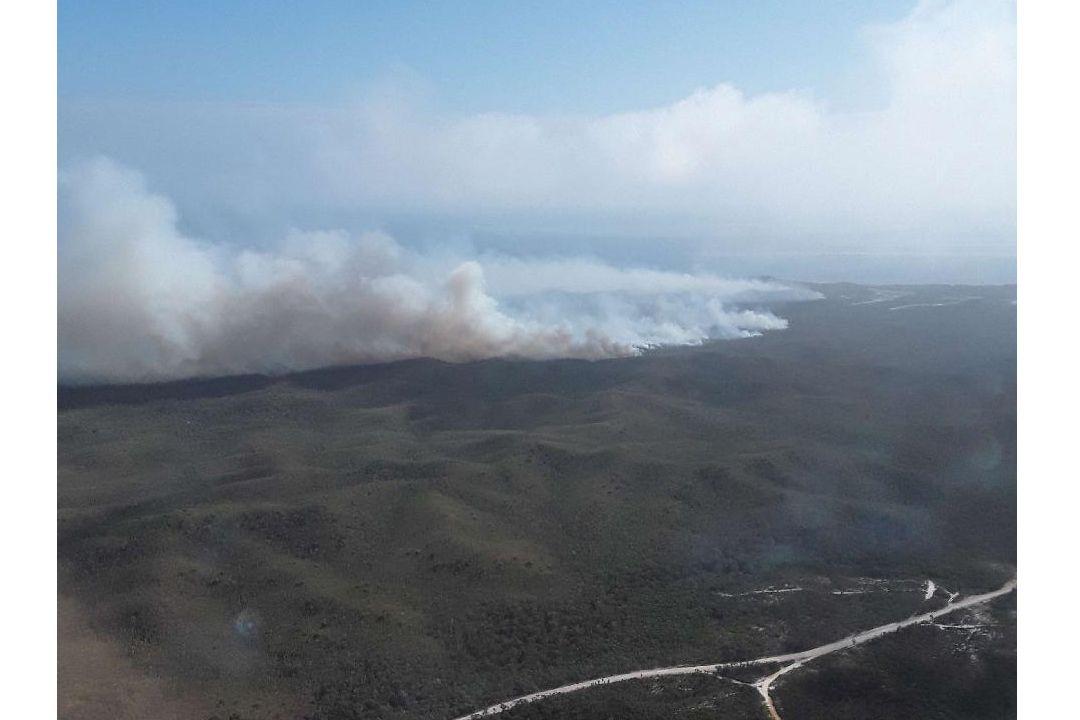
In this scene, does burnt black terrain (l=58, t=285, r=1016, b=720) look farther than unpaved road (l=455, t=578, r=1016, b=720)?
Yes

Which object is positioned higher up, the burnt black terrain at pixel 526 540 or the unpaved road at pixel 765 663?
the burnt black terrain at pixel 526 540

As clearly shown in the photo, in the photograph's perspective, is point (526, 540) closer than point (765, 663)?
No

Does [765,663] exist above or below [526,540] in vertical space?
below

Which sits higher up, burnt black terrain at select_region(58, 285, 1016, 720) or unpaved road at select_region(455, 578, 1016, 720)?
burnt black terrain at select_region(58, 285, 1016, 720)

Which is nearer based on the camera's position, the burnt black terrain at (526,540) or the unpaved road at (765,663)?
the unpaved road at (765,663)
